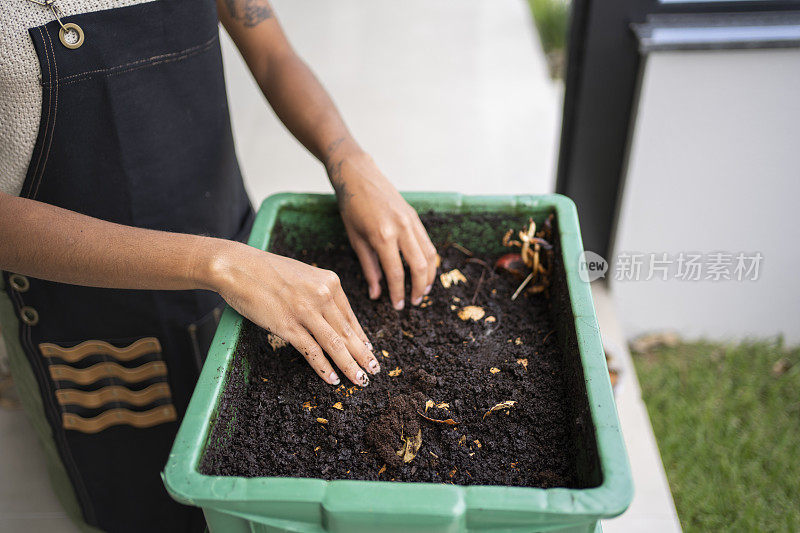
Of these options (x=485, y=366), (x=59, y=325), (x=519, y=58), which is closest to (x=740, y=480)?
(x=485, y=366)

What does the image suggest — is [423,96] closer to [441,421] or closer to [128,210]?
[128,210]

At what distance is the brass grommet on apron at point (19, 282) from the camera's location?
3.56 ft

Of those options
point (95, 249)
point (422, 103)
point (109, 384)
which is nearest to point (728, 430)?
point (109, 384)

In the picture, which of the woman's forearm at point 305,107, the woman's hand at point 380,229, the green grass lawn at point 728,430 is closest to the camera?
the woman's hand at point 380,229

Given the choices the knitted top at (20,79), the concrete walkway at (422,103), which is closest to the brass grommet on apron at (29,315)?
the knitted top at (20,79)

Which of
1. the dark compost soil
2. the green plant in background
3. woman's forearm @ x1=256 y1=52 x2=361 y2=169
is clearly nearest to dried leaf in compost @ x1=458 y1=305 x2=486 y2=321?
Result: the dark compost soil

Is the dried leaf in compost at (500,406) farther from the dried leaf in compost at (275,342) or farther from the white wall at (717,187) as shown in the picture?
the white wall at (717,187)

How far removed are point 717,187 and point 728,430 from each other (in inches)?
26.9

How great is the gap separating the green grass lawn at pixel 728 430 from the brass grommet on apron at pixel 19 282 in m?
1.57

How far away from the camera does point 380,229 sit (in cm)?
102

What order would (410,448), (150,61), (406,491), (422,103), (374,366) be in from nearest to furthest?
(406,491), (410,448), (374,366), (150,61), (422,103)

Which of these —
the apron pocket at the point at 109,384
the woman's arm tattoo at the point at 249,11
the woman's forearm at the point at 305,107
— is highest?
the woman's arm tattoo at the point at 249,11

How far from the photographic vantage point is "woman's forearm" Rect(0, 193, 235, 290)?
84cm

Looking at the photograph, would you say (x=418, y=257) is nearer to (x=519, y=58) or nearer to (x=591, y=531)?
(x=591, y=531)
